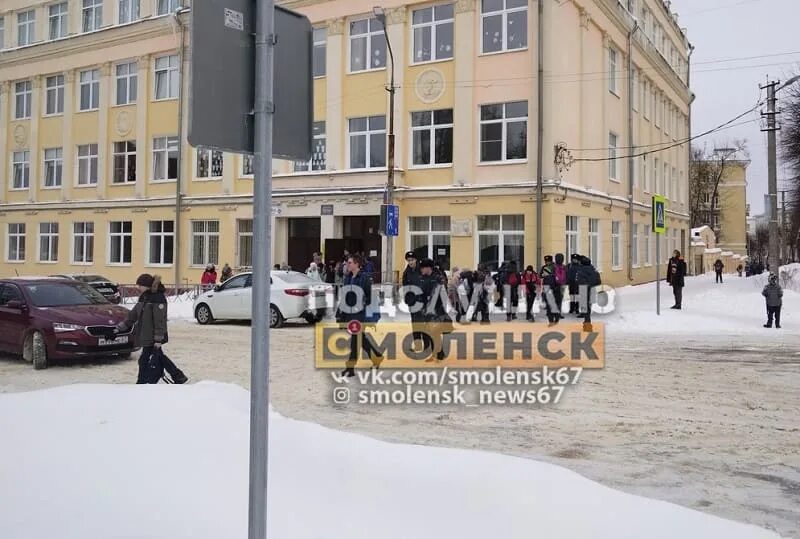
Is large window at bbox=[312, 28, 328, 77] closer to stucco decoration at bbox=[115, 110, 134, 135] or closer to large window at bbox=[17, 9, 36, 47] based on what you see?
stucco decoration at bbox=[115, 110, 134, 135]

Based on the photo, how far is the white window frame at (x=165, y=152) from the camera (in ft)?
108

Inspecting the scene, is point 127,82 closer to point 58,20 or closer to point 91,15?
point 91,15

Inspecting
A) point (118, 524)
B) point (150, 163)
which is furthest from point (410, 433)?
point (150, 163)

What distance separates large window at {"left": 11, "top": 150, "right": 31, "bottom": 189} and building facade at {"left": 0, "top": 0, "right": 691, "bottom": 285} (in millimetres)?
148

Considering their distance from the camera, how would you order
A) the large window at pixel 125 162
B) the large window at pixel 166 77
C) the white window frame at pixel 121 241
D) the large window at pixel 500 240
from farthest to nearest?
1. the large window at pixel 125 162
2. the white window frame at pixel 121 241
3. the large window at pixel 166 77
4. the large window at pixel 500 240

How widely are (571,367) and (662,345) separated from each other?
3874 mm

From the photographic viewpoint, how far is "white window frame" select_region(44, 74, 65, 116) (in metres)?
37.2

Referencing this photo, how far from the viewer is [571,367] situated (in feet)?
39.1

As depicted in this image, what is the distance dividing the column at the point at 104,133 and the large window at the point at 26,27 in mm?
6873

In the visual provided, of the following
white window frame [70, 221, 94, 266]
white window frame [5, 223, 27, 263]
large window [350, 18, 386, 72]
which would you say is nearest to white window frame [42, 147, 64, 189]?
white window frame [70, 221, 94, 266]

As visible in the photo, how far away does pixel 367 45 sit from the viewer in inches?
1082

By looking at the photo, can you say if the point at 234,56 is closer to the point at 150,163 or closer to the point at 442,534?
the point at 442,534

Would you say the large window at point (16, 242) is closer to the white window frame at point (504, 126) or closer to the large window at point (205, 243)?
the large window at point (205, 243)

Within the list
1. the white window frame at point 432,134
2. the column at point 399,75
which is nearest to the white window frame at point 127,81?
the column at point 399,75
